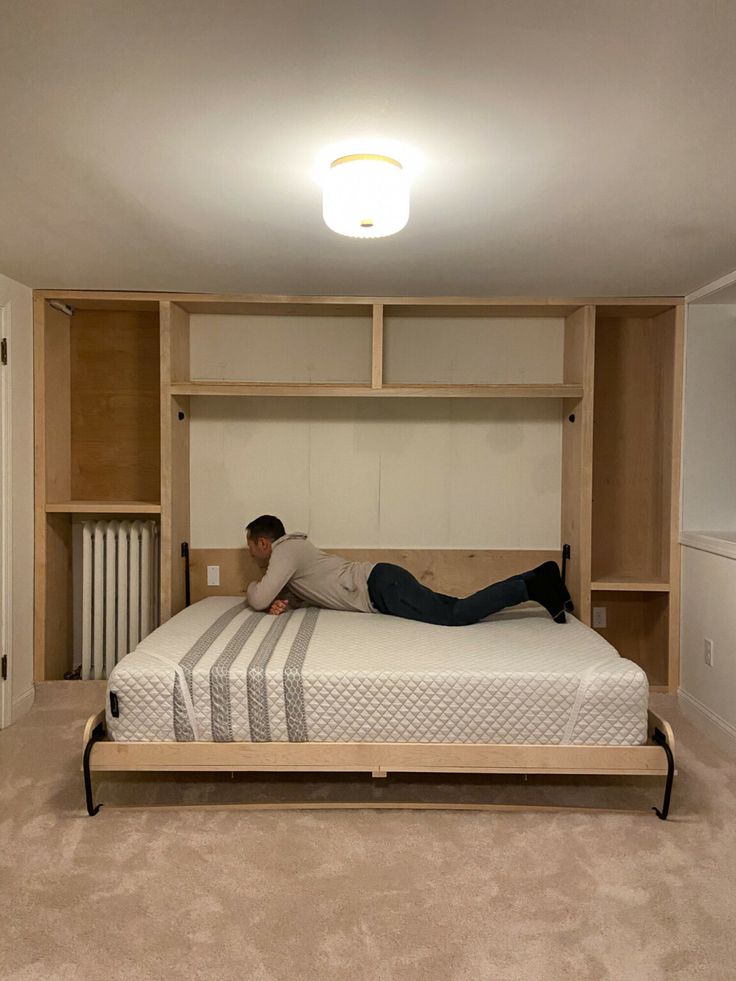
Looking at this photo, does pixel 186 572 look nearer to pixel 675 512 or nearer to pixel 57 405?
pixel 57 405

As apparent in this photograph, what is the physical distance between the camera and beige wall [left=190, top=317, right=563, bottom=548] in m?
4.38

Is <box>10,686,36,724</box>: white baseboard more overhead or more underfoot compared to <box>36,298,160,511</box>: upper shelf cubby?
more underfoot

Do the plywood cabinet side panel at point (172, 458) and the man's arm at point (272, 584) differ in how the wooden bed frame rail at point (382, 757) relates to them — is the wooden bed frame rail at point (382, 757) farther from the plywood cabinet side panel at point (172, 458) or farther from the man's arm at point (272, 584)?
the plywood cabinet side panel at point (172, 458)

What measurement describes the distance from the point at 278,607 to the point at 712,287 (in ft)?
8.50

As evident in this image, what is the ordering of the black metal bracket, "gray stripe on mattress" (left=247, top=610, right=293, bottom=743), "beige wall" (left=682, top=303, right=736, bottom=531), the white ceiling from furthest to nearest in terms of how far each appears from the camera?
the black metal bracket
"beige wall" (left=682, top=303, right=736, bottom=531)
"gray stripe on mattress" (left=247, top=610, right=293, bottom=743)
the white ceiling

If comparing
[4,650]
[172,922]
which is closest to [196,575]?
[4,650]

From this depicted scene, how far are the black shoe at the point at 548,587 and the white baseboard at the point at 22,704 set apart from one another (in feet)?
8.45

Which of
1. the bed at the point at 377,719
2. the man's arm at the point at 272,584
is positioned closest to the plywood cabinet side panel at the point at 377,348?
the man's arm at the point at 272,584

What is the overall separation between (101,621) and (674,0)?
12.5 ft

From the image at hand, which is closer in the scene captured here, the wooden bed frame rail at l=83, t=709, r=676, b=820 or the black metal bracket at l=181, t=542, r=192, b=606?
the wooden bed frame rail at l=83, t=709, r=676, b=820

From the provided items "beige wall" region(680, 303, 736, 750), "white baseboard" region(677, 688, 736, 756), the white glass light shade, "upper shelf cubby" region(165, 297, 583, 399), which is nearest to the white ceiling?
the white glass light shade

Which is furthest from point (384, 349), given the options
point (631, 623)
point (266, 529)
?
point (631, 623)

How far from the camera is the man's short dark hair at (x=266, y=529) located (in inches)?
157

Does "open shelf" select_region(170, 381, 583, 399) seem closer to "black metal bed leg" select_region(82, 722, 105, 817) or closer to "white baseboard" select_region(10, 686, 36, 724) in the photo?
"white baseboard" select_region(10, 686, 36, 724)
